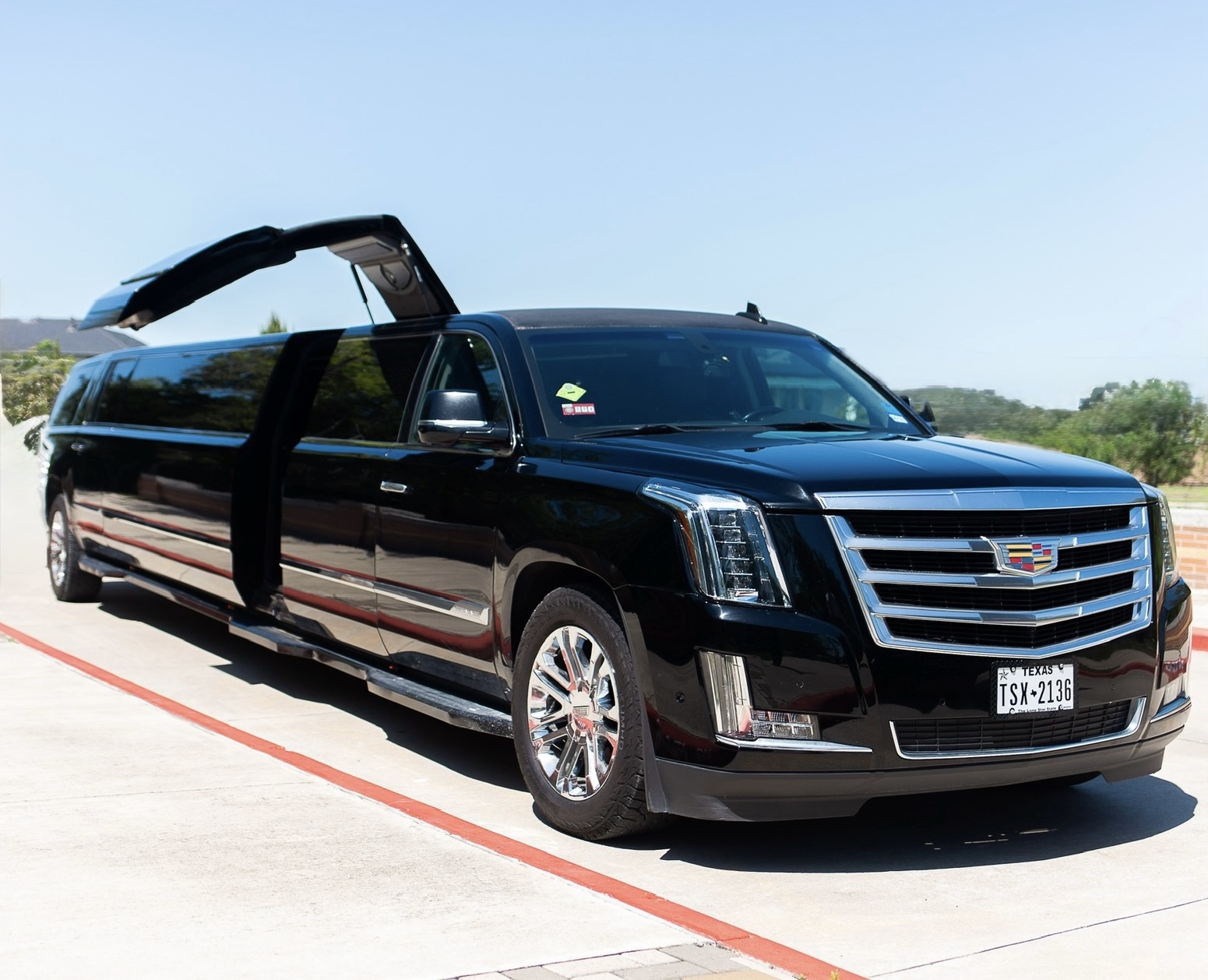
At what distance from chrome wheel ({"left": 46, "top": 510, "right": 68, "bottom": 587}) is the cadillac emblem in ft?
29.1

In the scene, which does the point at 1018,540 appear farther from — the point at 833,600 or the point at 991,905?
the point at 991,905

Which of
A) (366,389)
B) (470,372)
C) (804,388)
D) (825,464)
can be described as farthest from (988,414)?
(825,464)

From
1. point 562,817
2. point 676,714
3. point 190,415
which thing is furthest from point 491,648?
point 190,415

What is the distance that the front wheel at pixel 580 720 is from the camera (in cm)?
533

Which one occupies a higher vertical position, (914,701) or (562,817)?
(914,701)

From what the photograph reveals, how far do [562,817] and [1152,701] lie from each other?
2.20 metres

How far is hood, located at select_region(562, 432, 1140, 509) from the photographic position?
5.12 m

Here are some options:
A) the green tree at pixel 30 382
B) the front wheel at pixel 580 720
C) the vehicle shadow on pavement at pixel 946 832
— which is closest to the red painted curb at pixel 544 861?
the front wheel at pixel 580 720

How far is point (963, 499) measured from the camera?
16.9 ft

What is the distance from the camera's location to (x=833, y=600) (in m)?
4.96

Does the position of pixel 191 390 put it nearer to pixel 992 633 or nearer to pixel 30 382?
pixel 992 633

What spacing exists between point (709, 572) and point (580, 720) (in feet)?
2.99

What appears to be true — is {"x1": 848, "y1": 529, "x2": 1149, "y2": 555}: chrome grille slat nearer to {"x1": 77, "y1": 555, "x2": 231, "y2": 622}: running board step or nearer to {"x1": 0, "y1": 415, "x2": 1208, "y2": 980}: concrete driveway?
{"x1": 0, "y1": 415, "x2": 1208, "y2": 980}: concrete driveway

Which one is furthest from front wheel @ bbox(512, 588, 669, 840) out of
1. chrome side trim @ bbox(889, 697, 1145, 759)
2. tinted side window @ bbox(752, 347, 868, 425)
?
tinted side window @ bbox(752, 347, 868, 425)
